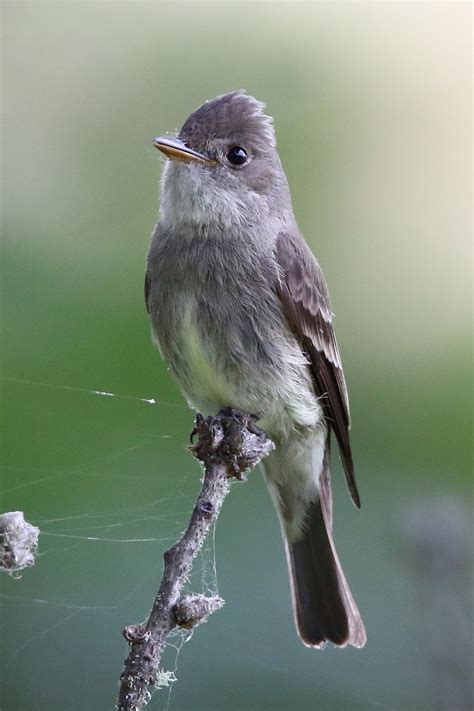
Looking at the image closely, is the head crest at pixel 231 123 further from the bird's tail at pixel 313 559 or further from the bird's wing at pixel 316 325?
the bird's tail at pixel 313 559

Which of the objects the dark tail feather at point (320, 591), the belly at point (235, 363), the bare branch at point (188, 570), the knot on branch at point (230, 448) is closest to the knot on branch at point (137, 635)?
the bare branch at point (188, 570)

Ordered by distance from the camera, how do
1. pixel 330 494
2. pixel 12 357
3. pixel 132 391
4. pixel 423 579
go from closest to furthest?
pixel 423 579 → pixel 12 357 → pixel 132 391 → pixel 330 494

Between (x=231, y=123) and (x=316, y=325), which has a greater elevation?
(x=231, y=123)

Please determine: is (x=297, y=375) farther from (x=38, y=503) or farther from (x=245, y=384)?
(x=38, y=503)

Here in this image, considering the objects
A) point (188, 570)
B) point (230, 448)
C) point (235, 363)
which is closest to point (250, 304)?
point (235, 363)

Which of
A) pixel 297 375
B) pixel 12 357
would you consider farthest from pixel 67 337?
pixel 297 375

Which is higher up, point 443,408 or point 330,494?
point 443,408

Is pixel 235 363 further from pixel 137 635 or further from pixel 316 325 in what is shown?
pixel 137 635
